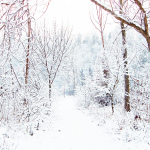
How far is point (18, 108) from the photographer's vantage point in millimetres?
4789

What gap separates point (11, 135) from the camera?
13.3 ft

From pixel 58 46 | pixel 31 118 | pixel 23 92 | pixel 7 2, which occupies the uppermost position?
pixel 58 46

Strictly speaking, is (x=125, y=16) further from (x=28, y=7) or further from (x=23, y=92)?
(x=23, y=92)

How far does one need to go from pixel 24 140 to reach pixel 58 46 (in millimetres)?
5763

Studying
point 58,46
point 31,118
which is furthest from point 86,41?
point 31,118

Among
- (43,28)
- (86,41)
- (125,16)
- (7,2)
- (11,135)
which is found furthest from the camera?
(86,41)

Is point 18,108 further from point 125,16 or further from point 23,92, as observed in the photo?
point 125,16

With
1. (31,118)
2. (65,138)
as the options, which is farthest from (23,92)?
(65,138)

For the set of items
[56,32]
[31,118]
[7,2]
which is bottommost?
[31,118]

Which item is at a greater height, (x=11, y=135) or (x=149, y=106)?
(x=149, y=106)

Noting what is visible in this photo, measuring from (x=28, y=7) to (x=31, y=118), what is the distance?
426 cm

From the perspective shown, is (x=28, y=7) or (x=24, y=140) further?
(x=24, y=140)

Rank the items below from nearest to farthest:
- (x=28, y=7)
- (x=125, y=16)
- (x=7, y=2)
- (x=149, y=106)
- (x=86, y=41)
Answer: (x=7, y=2) < (x=28, y=7) < (x=125, y=16) < (x=149, y=106) < (x=86, y=41)


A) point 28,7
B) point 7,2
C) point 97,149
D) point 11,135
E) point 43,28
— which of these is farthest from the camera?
point 43,28
